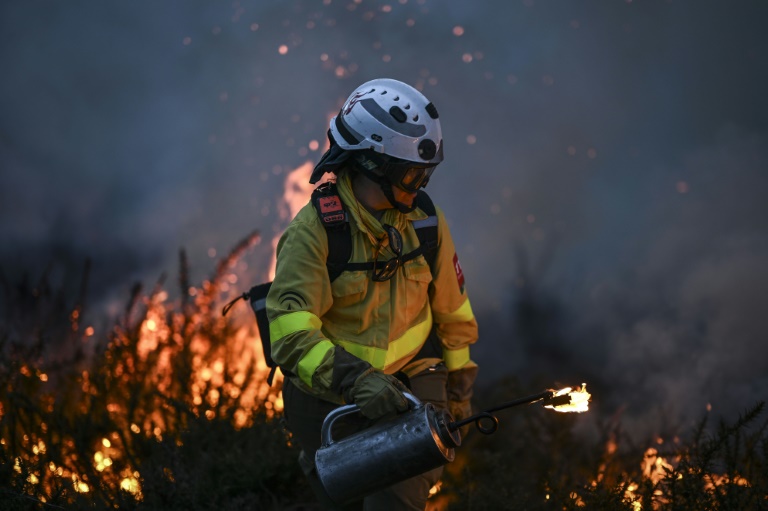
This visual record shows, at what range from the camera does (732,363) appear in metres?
6.67

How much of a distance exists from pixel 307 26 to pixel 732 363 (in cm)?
493

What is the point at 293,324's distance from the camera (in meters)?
3.39

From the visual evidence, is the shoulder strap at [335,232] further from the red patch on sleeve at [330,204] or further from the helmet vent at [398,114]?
the helmet vent at [398,114]

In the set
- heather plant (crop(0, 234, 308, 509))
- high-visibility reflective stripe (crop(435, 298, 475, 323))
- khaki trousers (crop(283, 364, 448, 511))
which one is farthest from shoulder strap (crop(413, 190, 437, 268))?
heather plant (crop(0, 234, 308, 509))

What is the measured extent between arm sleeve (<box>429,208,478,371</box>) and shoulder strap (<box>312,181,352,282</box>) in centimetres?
50

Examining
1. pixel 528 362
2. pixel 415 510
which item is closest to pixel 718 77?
pixel 528 362

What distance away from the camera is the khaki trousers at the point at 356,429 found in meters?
3.56

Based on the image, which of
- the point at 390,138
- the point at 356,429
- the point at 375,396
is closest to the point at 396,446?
the point at 375,396

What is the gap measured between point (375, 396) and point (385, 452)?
20 centimetres

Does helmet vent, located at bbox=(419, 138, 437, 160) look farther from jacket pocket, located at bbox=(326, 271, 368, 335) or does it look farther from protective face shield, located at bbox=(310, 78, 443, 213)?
jacket pocket, located at bbox=(326, 271, 368, 335)

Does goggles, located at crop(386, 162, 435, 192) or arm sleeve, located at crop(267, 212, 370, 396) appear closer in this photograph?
arm sleeve, located at crop(267, 212, 370, 396)

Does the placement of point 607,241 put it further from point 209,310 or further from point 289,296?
point 289,296

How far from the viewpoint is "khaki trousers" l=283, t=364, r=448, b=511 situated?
Answer: 3.56 m

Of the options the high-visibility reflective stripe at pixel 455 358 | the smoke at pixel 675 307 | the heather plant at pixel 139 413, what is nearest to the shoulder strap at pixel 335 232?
the high-visibility reflective stripe at pixel 455 358
